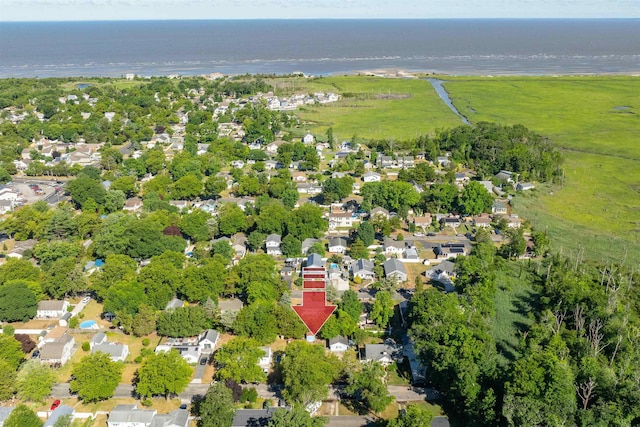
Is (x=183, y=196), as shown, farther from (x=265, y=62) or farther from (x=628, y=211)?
(x=265, y=62)

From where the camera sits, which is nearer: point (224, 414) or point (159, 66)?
point (224, 414)

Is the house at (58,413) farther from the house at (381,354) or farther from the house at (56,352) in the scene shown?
the house at (381,354)

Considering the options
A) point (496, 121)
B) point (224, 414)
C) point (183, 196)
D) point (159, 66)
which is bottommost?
point (224, 414)

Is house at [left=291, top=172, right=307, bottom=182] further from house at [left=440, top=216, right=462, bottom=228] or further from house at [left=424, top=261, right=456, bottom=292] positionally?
house at [left=424, top=261, right=456, bottom=292]

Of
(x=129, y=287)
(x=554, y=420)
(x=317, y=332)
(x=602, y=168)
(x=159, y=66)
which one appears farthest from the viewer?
(x=159, y=66)

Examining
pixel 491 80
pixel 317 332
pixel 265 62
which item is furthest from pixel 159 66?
pixel 317 332

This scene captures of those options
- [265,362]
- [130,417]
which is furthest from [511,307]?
[130,417]

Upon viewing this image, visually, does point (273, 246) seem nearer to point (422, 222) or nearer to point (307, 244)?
point (307, 244)
